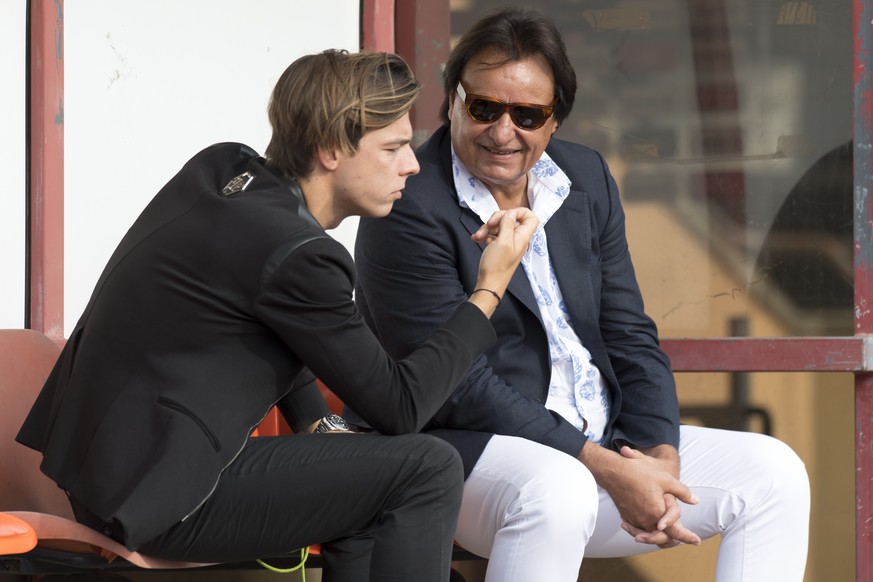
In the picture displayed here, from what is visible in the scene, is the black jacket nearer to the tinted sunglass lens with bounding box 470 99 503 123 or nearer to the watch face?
the watch face

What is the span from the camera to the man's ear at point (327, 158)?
2.31m

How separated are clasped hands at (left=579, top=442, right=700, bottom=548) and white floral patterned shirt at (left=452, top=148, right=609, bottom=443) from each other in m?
0.17

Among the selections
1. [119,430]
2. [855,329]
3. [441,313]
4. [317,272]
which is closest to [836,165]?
[855,329]

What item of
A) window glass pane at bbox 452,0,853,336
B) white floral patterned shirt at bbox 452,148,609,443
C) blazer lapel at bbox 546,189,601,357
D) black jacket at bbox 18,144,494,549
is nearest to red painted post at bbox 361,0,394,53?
Answer: window glass pane at bbox 452,0,853,336

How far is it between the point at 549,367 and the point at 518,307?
16cm

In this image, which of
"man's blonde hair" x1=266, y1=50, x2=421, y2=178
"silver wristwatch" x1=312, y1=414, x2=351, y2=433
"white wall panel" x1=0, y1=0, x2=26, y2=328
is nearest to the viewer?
"man's blonde hair" x1=266, y1=50, x2=421, y2=178

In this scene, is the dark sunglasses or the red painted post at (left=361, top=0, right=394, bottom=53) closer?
the dark sunglasses

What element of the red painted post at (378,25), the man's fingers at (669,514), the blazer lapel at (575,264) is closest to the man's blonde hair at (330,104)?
the blazer lapel at (575,264)

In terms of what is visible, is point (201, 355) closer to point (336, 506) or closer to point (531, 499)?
point (336, 506)

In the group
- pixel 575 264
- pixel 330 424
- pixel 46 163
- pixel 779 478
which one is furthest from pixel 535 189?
pixel 46 163

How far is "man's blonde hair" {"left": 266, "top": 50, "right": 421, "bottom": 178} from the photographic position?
2.28 m

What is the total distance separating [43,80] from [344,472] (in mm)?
1546

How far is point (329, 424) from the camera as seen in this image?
2.66 metres

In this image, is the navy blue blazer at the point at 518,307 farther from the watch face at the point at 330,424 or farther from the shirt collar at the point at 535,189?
the watch face at the point at 330,424
